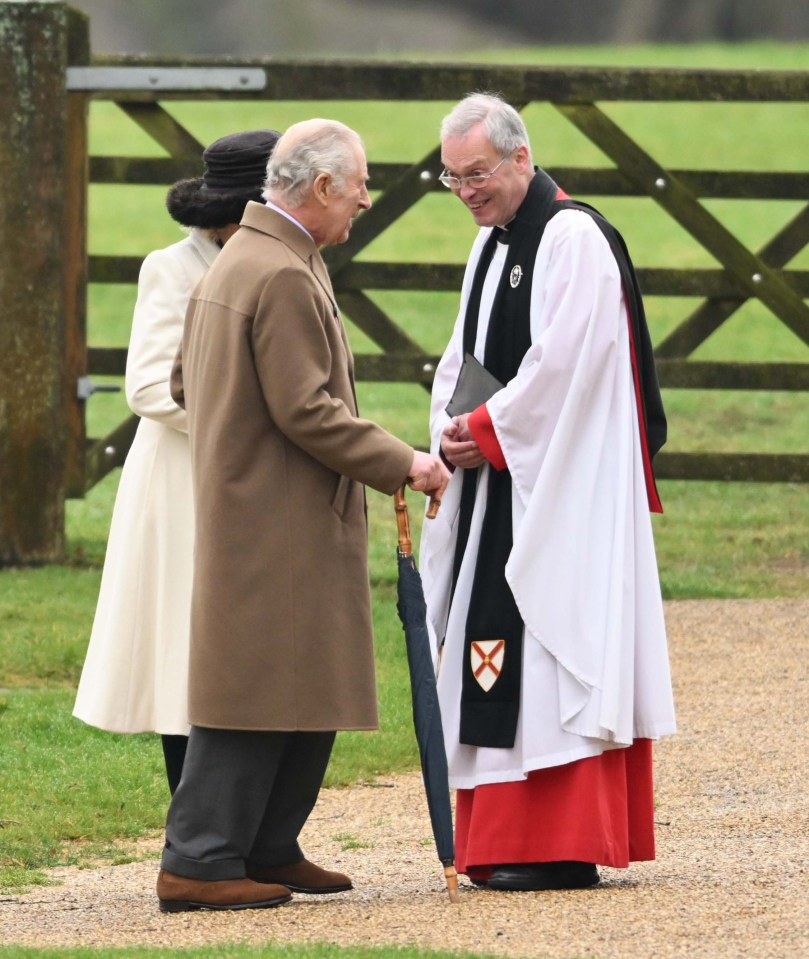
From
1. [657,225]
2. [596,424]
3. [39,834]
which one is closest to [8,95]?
[39,834]

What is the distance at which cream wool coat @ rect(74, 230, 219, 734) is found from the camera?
4762 millimetres

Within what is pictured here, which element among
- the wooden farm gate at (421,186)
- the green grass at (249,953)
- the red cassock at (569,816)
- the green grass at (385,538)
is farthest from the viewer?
the wooden farm gate at (421,186)

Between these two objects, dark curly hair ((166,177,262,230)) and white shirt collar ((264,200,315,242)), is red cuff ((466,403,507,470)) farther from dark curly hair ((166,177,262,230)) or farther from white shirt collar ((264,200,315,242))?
dark curly hair ((166,177,262,230))

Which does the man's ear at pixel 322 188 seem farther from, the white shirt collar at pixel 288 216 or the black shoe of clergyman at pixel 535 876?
the black shoe of clergyman at pixel 535 876

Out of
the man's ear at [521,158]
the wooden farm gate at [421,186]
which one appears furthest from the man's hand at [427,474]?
the wooden farm gate at [421,186]

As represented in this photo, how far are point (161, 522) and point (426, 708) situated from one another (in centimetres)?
85

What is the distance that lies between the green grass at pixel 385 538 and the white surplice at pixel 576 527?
2.98 feet

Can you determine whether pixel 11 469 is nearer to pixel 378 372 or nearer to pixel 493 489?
pixel 378 372

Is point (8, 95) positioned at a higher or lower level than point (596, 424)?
higher

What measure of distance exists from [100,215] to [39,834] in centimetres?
2151

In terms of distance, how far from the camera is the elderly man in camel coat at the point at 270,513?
14.1 ft

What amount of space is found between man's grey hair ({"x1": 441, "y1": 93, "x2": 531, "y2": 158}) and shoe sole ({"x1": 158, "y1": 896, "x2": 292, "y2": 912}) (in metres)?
1.90

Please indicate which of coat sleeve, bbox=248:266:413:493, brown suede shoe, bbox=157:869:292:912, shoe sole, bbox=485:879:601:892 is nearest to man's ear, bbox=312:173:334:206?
coat sleeve, bbox=248:266:413:493

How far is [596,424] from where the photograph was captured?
473 centimetres
